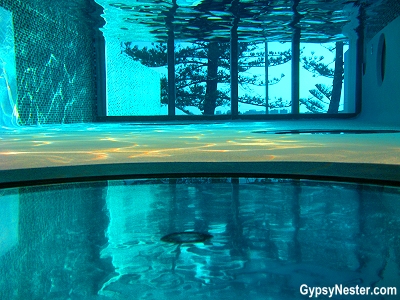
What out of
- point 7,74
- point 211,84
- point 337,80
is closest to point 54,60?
point 7,74

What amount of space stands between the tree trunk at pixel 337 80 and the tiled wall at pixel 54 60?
877 cm

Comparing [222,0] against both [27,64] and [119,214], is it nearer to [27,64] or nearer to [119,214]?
[27,64]

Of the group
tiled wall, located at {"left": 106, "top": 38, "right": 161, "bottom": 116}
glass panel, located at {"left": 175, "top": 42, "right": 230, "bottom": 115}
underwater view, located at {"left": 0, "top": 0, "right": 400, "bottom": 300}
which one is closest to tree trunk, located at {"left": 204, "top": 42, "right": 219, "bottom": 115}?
glass panel, located at {"left": 175, "top": 42, "right": 230, "bottom": 115}

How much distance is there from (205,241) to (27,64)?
804 cm

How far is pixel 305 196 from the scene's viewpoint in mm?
1815

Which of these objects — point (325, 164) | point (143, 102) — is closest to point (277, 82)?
point (143, 102)

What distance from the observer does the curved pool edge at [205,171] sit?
2.10 meters

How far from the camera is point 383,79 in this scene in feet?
31.9

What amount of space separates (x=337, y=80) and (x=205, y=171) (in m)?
13.8

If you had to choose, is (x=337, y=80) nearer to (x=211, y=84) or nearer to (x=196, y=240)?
(x=211, y=84)

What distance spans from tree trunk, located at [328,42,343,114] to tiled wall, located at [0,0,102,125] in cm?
877

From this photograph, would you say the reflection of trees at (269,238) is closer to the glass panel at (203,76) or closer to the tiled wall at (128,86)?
the tiled wall at (128,86)

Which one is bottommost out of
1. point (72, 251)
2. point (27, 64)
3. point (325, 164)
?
point (72, 251)

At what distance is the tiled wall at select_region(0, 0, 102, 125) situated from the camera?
26.2 ft
